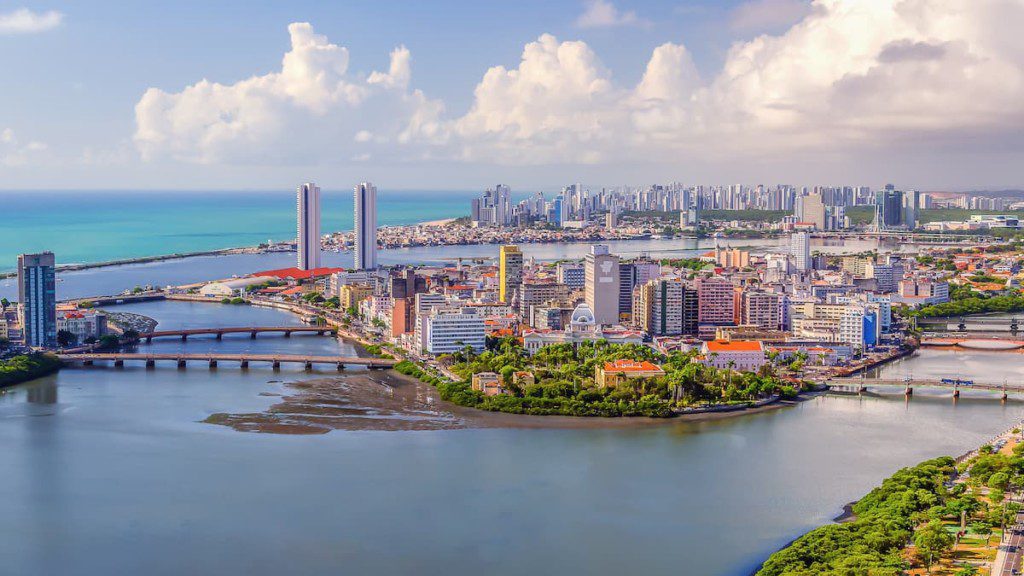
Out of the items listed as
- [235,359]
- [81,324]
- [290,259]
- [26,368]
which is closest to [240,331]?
[81,324]

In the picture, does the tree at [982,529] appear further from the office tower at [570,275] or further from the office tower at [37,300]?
the office tower at [570,275]

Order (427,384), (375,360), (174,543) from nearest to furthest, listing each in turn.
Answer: (174,543) < (427,384) < (375,360)

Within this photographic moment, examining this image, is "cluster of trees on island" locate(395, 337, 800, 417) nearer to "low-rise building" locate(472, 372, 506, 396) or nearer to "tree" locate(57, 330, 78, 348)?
"low-rise building" locate(472, 372, 506, 396)

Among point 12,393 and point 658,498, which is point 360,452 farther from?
point 12,393

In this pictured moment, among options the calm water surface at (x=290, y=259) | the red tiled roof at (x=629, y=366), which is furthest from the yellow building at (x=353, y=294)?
the red tiled roof at (x=629, y=366)

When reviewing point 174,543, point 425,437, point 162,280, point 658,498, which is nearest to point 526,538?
point 658,498
